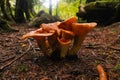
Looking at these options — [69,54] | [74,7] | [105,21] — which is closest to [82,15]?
[105,21]

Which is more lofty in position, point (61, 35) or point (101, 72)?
point (61, 35)

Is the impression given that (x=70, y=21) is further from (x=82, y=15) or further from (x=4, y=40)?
(x=82, y=15)

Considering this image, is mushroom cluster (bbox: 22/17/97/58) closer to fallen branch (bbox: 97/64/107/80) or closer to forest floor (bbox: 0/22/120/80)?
forest floor (bbox: 0/22/120/80)

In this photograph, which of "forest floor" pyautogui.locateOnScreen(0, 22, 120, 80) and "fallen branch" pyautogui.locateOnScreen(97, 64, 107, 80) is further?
"forest floor" pyautogui.locateOnScreen(0, 22, 120, 80)

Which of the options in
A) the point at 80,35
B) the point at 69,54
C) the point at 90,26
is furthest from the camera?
the point at 69,54

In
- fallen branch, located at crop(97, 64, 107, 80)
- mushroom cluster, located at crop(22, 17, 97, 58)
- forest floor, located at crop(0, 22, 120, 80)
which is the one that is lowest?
forest floor, located at crop(0, 22, 120, 80)

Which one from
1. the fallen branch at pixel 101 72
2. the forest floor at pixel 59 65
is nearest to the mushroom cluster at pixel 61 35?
the forest floor at pixel 59 65

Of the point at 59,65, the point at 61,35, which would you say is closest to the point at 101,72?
the point at 59,65

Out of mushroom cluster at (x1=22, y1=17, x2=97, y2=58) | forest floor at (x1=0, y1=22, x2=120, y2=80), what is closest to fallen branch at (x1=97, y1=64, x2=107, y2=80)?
forest floor at (x1=0, y1=22, x2=120, y2=80)

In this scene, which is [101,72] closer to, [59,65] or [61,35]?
[59,65]
